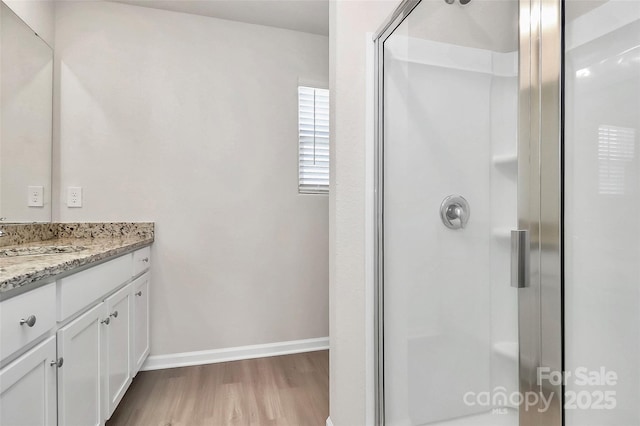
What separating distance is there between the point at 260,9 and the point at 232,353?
240 cm

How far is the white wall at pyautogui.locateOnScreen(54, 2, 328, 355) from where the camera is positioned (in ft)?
6.78

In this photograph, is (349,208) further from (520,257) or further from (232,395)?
(232,395)

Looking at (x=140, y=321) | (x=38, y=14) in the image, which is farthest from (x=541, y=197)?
(x=38, y=14)

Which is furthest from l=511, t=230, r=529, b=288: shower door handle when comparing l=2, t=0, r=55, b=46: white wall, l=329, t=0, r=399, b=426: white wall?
l=2, t=0, r=55, b=46: white wall

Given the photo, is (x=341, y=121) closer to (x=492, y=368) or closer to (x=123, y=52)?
(x=492, y=368)

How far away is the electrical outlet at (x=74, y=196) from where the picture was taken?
202cm

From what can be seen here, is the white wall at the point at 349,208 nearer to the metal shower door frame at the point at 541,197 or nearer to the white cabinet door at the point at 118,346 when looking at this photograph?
the metal shower door frame at the point at 541,197

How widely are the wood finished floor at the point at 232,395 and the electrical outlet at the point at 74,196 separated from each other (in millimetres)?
1175

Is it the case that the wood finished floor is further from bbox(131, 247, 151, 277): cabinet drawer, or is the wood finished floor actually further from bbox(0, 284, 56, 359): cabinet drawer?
bbox(0, 284, 56, 359): cabinet drawer

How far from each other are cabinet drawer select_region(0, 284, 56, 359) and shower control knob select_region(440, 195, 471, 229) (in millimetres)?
1424

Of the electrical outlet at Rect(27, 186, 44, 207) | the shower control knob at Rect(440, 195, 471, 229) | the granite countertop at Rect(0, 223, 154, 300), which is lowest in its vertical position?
the granite countertop at Rect(0, 223, 154, 300)

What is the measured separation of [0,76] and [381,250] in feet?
6.83
